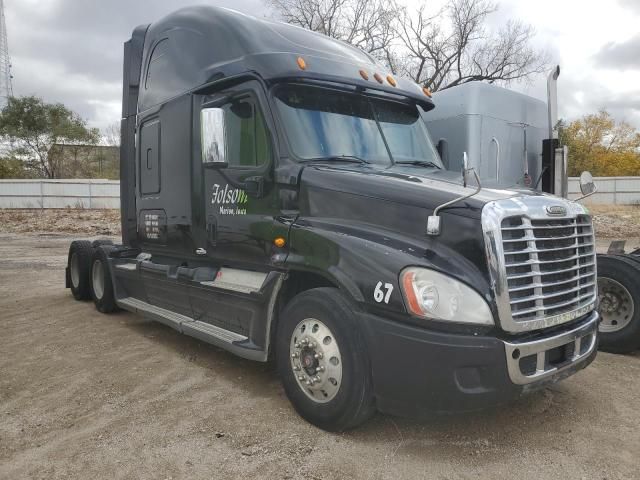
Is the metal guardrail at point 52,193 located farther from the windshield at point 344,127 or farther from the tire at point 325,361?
the tire at point 325,361

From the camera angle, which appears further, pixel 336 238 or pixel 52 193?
pixel 52 193

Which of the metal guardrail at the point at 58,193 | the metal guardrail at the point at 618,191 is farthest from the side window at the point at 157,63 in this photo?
the metal guardrail at the point at 618,191

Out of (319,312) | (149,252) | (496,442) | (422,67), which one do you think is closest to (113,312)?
(149,252)

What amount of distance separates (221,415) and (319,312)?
1.13 meters

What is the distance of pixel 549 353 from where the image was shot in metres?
3.42

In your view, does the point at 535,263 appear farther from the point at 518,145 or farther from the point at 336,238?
the point at 518,145

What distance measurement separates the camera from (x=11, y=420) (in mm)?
3947

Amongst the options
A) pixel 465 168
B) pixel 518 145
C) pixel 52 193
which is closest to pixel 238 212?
pixel 465 168

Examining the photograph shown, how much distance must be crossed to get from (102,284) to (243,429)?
15.1 ft

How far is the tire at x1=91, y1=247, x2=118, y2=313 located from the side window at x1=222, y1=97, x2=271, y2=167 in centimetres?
350

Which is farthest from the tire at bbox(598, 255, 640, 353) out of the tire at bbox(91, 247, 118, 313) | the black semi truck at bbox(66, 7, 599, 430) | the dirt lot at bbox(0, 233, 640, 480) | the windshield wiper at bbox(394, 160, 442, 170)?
the tire at bbox(91, 247, 118, 313)

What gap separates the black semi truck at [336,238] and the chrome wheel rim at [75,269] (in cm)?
244

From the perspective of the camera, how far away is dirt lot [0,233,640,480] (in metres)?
3.22

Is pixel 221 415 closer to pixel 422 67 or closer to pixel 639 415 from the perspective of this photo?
pixel 639 415
